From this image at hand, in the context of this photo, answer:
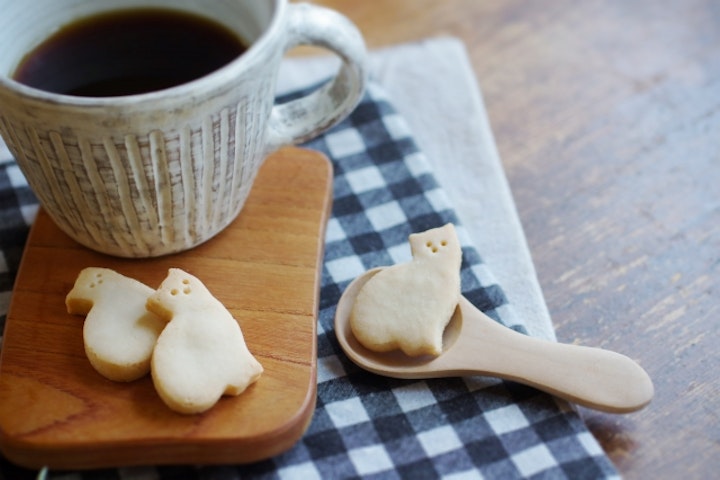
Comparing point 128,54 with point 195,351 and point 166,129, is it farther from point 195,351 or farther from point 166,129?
point 195,351

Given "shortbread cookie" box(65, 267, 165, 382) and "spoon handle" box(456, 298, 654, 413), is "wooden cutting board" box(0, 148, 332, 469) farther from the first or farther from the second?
"spoon handle" box(456, 298, 654, 413)

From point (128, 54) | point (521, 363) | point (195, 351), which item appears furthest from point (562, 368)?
point (128, 54)

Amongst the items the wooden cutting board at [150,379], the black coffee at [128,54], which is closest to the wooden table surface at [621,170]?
the wooden cutting board at [150,379]

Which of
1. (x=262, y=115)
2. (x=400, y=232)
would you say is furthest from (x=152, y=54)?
(x=400, y=232)

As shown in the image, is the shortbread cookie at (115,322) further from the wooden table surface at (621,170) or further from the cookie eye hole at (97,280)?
the wooden table surface at (621,170)

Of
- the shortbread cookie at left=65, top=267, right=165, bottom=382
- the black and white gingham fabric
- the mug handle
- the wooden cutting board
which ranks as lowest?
the black and white gingham fabric

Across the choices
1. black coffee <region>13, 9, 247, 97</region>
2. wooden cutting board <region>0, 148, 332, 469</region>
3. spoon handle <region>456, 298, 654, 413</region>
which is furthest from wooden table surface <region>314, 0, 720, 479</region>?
black coffee <region>13, 9, 247, 97</region>

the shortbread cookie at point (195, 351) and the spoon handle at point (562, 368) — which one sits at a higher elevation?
the shortbread cookie at point (195, 351)
